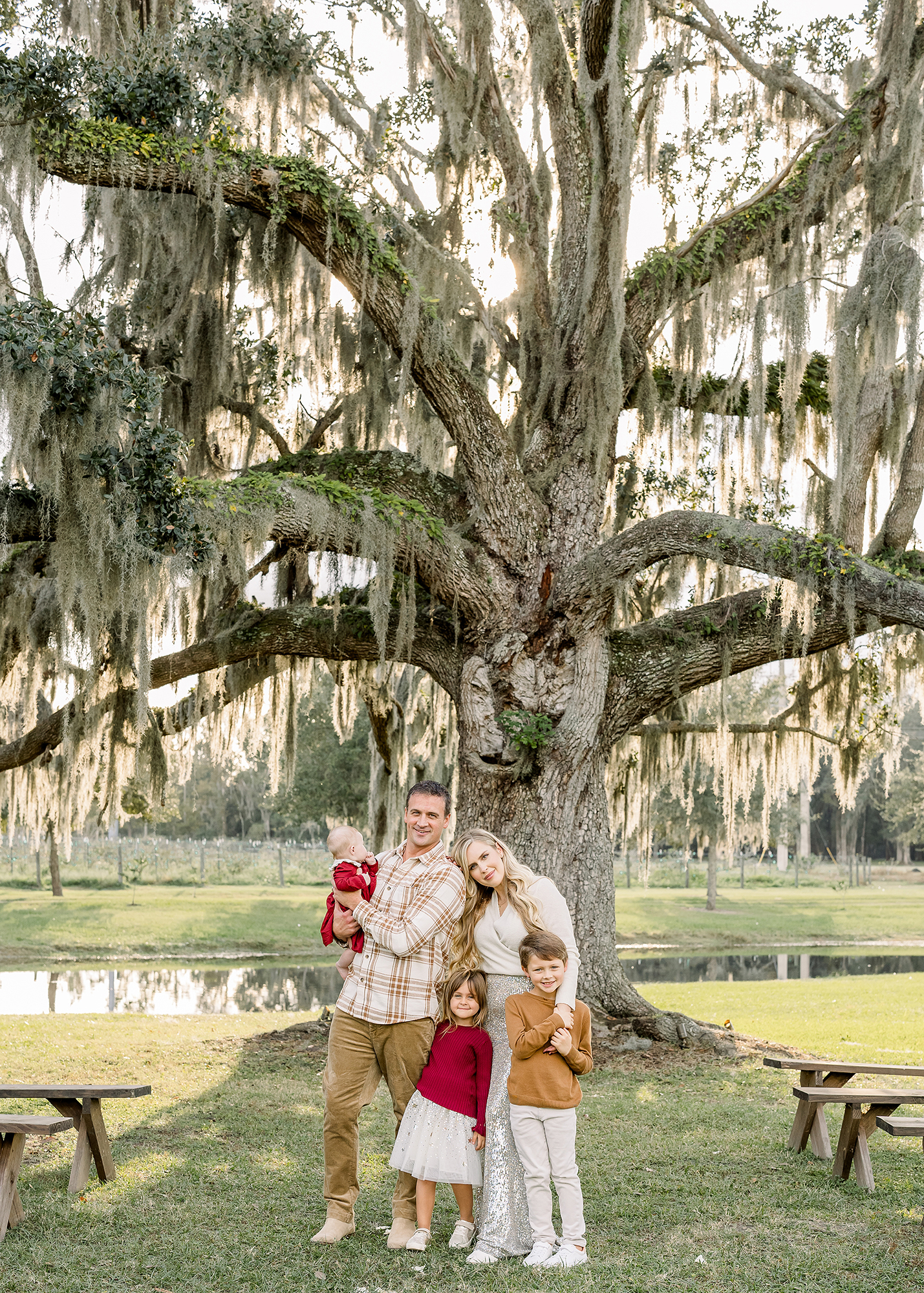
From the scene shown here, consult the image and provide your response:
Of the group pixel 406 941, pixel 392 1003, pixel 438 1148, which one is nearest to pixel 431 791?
pixel 406 941

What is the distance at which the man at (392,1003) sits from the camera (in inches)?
151

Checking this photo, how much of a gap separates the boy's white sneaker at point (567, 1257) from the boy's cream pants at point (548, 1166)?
0.02 meters

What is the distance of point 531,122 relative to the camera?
8977 millimetres

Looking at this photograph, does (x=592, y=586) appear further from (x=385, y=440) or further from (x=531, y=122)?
(x=531, y=122)

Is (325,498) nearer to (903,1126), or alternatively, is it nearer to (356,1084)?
(356,1084)

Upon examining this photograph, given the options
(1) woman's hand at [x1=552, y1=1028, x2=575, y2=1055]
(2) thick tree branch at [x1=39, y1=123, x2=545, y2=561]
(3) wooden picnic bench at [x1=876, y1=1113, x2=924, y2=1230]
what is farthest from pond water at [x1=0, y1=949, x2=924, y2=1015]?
(3) wooden picnic bench at [x1=876, y1=1113, x2=924, y2=1230]

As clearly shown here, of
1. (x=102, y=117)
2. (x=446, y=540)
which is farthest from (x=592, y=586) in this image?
(x=102, y=117)

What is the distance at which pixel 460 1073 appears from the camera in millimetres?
3777

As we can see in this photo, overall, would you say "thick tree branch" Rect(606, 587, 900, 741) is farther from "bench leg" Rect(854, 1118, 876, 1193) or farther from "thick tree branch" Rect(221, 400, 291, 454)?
"bench leg" Rect(854, 1118, 876, 1193)

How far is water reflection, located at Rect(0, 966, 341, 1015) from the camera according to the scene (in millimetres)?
13273

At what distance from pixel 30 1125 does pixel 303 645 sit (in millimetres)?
5398

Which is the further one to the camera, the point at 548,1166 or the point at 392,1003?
the point at 392,1003

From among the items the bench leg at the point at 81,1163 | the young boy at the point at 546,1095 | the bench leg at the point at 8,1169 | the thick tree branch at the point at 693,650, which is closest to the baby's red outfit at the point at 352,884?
the young boy at the point at 546,1095

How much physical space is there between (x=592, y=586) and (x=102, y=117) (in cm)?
483
